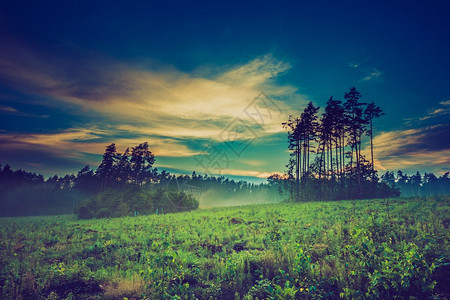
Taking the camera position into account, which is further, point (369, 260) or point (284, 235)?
point (284, 235)

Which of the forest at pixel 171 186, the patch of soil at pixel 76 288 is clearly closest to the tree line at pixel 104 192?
the forest at pixel 171 186

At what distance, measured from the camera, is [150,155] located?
56.7 metres

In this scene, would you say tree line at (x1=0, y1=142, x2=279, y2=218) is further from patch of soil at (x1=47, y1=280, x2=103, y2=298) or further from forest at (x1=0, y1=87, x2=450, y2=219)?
patch of soil at (x1=47, y1=280, x2=103, y2=298)

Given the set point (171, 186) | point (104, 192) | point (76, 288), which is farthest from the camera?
point (171, 186)

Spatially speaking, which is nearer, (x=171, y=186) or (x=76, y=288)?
(x=76, y=288)

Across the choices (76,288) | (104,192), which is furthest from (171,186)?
(76,288)

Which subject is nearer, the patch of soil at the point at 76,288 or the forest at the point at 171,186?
the patch of soil at the point at 76,288

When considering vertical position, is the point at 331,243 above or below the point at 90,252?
above

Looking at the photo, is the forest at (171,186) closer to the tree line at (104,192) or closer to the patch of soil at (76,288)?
→ the tree line at (104,192)

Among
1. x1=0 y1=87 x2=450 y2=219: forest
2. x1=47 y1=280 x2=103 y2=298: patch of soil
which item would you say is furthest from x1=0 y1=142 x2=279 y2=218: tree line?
x1=47 y1=280 x2=103 y2=298: patch of soil

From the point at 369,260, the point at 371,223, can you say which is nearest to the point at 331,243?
the point at 371,223

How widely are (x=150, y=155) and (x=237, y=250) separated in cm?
5274

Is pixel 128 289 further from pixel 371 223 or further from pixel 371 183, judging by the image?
pixel 371 183

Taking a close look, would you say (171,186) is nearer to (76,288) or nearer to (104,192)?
(104,192)
